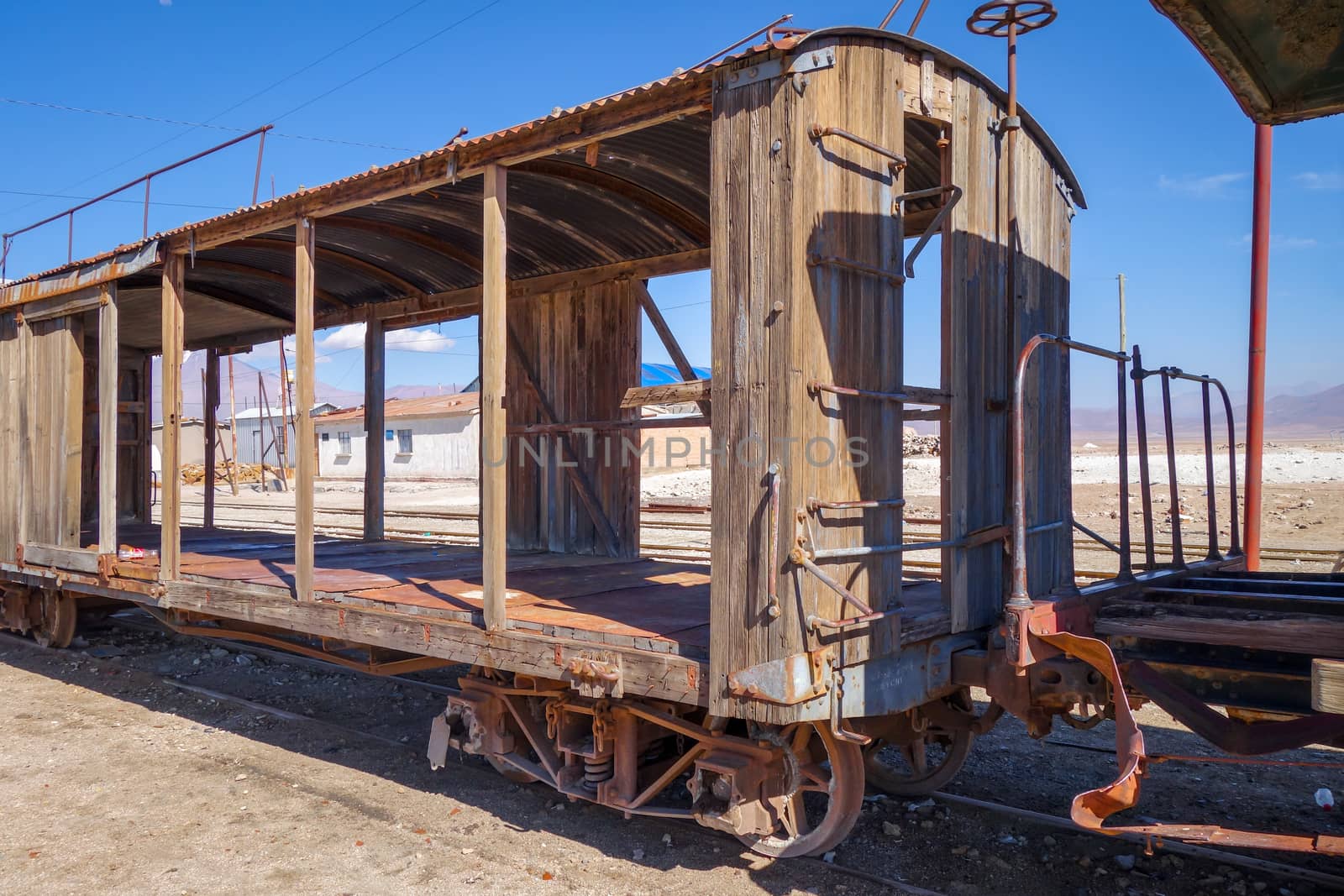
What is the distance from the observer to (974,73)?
191 inches

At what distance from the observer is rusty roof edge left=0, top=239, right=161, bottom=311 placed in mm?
7492

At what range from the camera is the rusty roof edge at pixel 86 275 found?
7492 mm

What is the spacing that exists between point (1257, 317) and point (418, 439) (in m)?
40.5

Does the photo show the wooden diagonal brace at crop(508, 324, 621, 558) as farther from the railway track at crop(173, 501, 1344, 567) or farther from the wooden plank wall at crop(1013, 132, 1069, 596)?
the wooden plank wall at crop(1013, 132, 1069, 596)

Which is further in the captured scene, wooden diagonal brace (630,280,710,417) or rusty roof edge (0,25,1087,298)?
wooden diagonal brace (630,280,710,417)

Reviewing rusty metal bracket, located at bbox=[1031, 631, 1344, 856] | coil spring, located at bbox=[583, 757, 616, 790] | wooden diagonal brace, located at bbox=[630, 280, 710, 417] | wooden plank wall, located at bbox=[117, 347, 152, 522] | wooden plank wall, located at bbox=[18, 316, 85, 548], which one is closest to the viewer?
rusty metal bracket, located at bbox=[1031, 631, 1344, 856]

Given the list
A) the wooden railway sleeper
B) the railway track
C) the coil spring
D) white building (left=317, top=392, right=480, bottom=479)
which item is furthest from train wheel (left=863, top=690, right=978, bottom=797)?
white building (left=317, top=392, right=480, bottom=479)

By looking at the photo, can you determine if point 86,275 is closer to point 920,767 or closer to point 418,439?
point 920,767

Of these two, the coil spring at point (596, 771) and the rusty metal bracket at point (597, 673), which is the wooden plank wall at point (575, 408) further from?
the rusty metal bracket at point (597, 673)

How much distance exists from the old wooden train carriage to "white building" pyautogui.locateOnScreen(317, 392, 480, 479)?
33649 mm

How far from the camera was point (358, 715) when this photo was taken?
25.2ft

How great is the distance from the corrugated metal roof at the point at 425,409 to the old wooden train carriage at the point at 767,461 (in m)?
32.2

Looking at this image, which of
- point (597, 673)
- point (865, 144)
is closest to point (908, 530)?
point (597, 673)

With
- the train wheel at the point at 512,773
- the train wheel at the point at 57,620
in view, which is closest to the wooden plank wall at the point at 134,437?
the train wheel at the point at 57,620
